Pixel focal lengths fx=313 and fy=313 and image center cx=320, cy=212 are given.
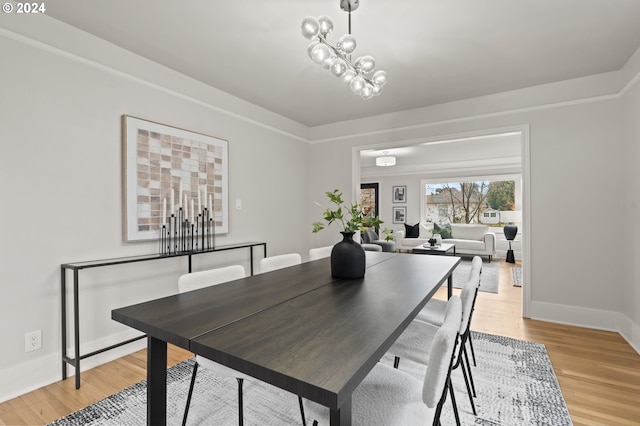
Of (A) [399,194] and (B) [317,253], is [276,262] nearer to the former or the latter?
(B) [317,253]

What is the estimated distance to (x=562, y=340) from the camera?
8.98 feet

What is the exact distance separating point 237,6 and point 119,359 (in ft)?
8.81

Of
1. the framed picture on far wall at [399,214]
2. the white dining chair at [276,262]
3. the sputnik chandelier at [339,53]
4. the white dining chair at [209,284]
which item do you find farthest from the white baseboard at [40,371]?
the framed picture on far wall at [399,214]

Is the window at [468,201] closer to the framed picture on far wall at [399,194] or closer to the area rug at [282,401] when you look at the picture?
the framed picture on far wall at [399,194]

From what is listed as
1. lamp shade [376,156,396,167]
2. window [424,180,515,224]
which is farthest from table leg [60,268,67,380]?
window [424,180,515,224]

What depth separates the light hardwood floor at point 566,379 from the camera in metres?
1.75

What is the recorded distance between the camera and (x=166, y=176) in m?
2.74

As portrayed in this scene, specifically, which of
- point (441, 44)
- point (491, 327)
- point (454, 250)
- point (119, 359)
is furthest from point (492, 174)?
point (119, 359)

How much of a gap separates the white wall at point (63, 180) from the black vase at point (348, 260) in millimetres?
1743

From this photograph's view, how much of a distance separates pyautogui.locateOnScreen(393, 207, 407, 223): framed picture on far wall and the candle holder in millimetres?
6697

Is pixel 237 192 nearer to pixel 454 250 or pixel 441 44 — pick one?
pixel 441 44

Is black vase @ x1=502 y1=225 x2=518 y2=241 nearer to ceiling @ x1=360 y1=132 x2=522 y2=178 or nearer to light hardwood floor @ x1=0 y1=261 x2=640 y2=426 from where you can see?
ceiling @ x1=360 y1=132 x2=522 y2=178

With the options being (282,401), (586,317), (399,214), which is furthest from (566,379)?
(399,214)

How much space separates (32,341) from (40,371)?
0.68 feet
